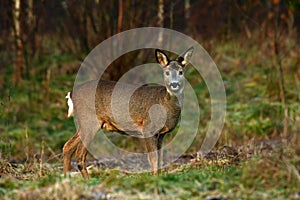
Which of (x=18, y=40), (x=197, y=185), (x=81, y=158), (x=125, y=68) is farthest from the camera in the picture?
(x=18, y=40)

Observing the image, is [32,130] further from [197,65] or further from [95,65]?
[197,65]

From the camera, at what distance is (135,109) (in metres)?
8.41

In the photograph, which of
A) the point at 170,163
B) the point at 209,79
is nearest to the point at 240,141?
the point at 170,163

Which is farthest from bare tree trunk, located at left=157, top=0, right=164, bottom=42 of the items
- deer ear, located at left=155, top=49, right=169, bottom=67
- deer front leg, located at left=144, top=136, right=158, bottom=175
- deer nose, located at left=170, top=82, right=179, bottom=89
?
deer front leg, located at left=144, top=136, right=158, bottom=175

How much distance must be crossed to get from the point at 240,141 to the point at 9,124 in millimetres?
4481

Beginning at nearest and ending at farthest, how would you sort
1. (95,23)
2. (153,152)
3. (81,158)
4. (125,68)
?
(153,152), (81,158), (125,68), (95,23)

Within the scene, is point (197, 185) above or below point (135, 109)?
below

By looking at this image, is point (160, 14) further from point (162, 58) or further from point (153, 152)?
point (153, 152)

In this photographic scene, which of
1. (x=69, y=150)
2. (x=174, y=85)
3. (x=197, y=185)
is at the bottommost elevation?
(x=197, y=185)

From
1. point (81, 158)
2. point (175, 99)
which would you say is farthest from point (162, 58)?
point (81, 158)

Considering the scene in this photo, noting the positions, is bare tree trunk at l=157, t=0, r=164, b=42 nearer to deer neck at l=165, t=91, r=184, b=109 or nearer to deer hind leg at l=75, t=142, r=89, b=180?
deer neck at l=165, t=91, r=184, b=109

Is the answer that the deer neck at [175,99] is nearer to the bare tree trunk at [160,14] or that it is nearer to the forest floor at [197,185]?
the forest floor at [197,185]

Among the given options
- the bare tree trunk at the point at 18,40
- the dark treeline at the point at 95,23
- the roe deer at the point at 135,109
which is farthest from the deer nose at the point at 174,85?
the bare tree trunk at the point at 18,40

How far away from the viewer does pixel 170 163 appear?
32.9ft
